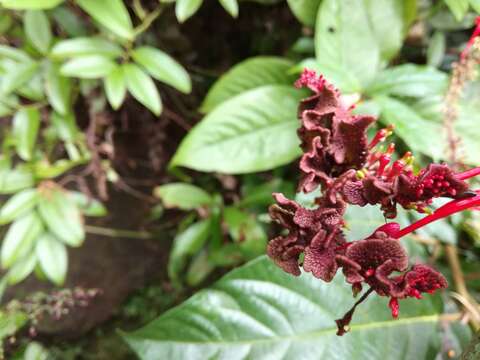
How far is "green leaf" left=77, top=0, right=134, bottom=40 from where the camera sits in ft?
3.01

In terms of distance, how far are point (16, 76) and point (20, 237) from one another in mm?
378

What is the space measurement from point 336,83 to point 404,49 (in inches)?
15.4

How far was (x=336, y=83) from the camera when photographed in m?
0.89

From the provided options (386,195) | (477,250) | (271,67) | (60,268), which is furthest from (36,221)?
(477,250)

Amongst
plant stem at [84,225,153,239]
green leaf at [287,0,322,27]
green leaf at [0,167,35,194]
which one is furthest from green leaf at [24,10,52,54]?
plant stem at [84,225,153,239]

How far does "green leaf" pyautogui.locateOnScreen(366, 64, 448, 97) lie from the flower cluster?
15.2 inches

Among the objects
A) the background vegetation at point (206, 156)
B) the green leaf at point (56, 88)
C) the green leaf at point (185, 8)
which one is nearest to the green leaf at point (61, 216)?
the background vegetation at point (206, 156)

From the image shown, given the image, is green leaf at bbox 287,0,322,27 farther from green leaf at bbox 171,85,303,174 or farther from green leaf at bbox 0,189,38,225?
green leaf at bbox 0,189,38,225

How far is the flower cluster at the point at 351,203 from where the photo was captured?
0.48 meters

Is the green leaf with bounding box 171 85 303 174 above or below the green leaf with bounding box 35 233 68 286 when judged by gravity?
above

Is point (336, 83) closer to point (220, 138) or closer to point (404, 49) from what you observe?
point (220, 138)

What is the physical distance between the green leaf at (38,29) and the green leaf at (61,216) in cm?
35

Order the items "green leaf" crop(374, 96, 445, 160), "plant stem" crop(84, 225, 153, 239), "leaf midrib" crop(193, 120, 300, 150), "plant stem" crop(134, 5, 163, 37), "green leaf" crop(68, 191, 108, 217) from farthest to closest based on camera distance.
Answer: "plant stem" crop(84, 225, 153, 239)
"green leaf" crop(68, 191, 108, 217)
"plant stem" crop(134, 5, 163, 37)
"leaf midrib" crop(193, 120, 300, 150)
"green leaf" crop(374, 96, 445, 160)

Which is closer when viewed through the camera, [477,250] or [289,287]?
[289,287]
